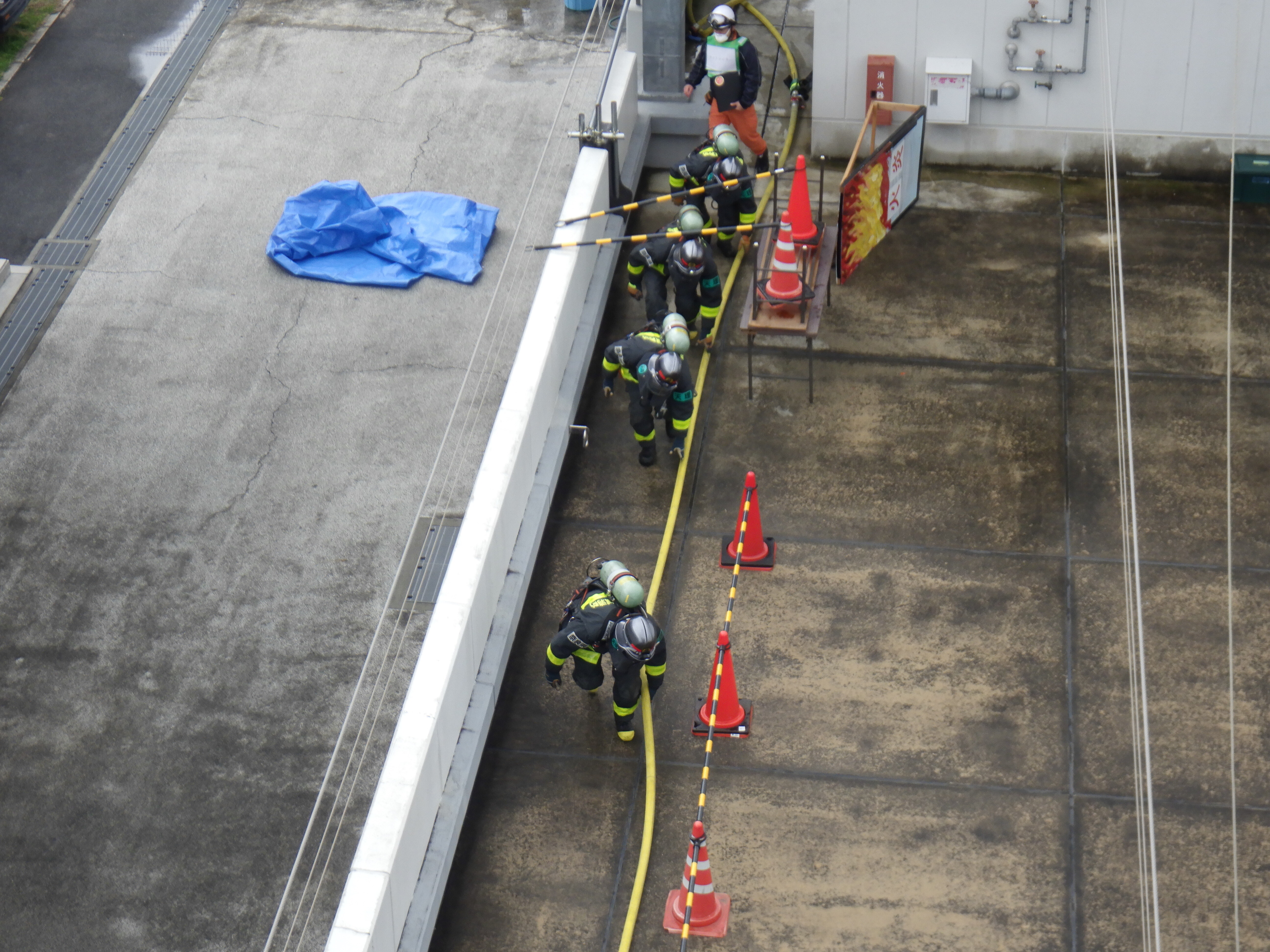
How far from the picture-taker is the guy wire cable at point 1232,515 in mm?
9781

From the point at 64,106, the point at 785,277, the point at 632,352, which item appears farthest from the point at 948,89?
the point at 64,106

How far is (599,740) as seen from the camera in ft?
35.7

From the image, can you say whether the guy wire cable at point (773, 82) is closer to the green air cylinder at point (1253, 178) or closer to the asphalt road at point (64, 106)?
the green air cylinder at point (1253, 178)

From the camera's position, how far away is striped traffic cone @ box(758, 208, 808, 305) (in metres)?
13.2

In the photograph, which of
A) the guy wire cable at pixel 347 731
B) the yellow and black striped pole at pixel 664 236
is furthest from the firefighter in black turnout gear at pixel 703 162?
the guy wire cable at pixel 347 731

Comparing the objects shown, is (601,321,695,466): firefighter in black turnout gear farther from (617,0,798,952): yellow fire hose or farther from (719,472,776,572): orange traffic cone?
(719,472,776,572): orange traffic cone

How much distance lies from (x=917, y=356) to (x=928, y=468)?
141cm

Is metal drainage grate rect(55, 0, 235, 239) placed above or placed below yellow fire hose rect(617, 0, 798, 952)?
above

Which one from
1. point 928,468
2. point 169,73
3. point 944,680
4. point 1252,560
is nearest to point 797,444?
point 928,468

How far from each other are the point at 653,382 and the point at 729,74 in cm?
410

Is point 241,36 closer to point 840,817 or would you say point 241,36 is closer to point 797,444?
point 797,444

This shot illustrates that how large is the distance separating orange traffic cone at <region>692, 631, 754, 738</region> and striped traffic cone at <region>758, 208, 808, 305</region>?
11.6ft

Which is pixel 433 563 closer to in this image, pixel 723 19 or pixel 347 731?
pixel 347 731

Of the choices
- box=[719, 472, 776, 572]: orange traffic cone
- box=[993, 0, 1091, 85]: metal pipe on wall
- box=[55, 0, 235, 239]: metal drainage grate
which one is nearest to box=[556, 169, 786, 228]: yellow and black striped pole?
box=[993, 0, 1091, 85]: metal pipe on wall
